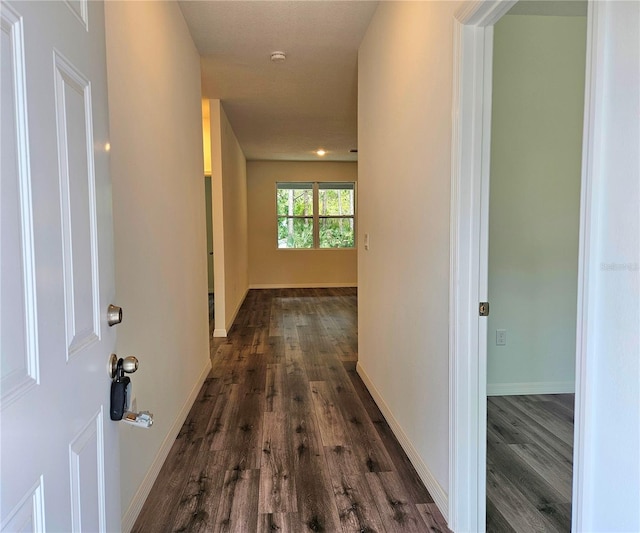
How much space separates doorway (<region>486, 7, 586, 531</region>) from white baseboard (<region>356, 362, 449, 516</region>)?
0.67m

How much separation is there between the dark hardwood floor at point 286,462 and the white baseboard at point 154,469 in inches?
1.3

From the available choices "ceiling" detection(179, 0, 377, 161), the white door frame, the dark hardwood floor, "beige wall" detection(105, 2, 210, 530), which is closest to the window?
"ceiling" detection(179, 0, 377, 161)

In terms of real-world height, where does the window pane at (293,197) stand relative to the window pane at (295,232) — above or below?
above

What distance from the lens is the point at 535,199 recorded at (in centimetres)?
290

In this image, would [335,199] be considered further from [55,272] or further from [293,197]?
[55,272]

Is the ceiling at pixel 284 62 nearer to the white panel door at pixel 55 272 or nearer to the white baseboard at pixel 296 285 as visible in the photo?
the white panel door at pixel 55 272

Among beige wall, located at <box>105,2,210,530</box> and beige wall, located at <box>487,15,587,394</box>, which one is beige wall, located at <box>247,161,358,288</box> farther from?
beige wall, located at <box>487,15,587,394</box>

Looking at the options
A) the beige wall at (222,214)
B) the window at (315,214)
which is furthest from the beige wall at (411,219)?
the window at (315,214)

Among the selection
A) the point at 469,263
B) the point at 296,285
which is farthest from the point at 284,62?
the point at 296,285

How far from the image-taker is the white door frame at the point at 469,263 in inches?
59.5

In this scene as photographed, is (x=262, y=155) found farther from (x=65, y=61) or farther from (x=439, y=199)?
(x=65, y=61)

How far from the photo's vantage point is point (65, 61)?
729mm

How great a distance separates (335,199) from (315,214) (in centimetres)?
54

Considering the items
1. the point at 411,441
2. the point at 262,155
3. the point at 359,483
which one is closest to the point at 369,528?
the point at 359,483
